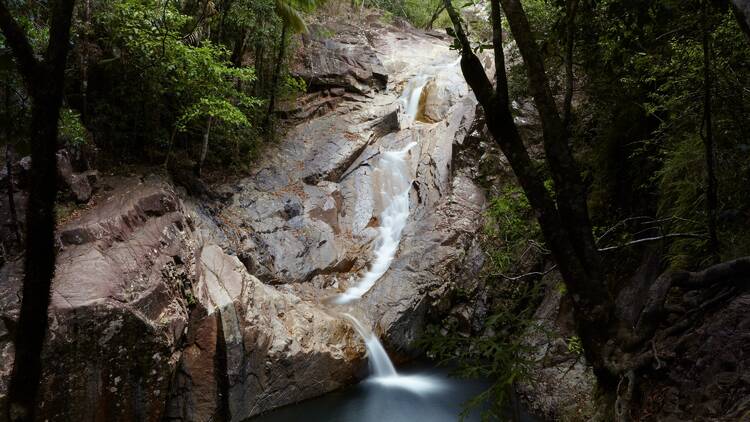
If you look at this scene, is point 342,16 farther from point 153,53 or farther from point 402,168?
point 153,53

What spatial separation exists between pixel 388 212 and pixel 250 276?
18.9ft

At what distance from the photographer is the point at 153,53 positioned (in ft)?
31.7

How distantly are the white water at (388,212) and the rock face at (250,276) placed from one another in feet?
0.82

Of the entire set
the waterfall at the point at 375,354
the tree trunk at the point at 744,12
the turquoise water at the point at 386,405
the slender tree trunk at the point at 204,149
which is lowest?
the turquoise water at the point at 386,405

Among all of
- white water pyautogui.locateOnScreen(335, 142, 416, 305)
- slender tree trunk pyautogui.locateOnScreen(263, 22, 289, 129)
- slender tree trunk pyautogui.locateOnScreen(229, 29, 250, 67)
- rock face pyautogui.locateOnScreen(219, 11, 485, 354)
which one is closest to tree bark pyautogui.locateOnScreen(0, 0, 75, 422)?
rock face pyautogui.locateOnScreen(219, 11, 485, 354)

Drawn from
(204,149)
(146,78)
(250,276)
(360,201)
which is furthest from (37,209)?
(360,201)

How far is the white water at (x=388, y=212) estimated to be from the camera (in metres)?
11.9

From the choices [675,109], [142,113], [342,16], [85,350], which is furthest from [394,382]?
[342,16]

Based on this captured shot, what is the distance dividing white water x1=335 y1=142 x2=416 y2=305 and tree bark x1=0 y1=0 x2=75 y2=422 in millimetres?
8391

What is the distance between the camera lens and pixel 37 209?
2.66 metres

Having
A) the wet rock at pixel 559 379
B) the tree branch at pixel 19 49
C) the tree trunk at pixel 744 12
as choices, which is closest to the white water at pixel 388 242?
the wet rock at pixel 559 379

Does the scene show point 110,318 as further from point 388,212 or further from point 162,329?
point 388,212

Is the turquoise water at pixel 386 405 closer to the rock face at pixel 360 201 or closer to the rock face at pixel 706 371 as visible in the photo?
the rock face at pixel 360 201

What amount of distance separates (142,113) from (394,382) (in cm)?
837
